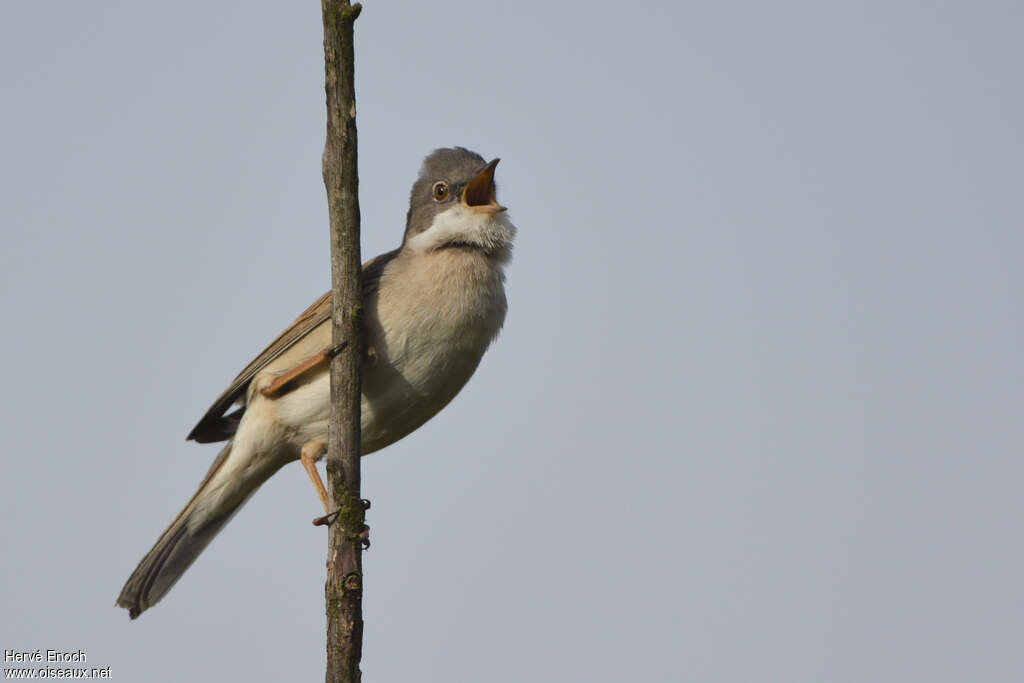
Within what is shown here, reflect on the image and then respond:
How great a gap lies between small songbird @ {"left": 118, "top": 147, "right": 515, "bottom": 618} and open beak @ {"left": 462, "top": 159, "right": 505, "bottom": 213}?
0.01 metres

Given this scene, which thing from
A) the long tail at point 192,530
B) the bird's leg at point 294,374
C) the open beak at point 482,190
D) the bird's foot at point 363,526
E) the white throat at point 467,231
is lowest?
the bird's foot at point 363,526

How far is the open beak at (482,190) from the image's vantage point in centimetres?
745

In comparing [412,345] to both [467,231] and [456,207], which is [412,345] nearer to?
[467,231]

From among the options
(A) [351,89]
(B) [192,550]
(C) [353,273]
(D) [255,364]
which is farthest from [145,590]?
(A) [351,89]

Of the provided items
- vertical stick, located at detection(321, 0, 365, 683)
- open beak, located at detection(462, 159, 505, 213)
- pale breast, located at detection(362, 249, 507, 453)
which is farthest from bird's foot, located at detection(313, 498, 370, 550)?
open beak, located at detection(462, 159, 505, 213)

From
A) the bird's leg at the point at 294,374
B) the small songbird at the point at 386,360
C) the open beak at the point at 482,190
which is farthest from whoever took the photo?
the open beak at the point at 482,190

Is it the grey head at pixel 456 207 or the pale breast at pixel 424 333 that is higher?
the grey head at pixel 456 207

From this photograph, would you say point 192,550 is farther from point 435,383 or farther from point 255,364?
point 435,383

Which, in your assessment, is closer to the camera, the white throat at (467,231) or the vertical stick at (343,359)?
the vertical stick at (343,359)

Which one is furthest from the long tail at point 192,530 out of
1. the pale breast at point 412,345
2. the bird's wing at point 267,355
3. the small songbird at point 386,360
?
the pale breast at point 412,345

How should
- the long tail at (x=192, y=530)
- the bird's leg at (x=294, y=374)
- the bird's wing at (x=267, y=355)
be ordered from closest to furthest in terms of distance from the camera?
the bird's leg at (x=294, y=374) → the bird's wing at (x=267, y=355) → the long tail at (x=192, y=530)

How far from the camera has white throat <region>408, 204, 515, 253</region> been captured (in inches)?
276

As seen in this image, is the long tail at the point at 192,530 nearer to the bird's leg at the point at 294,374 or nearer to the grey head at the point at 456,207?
the bird's leg at the point at 294,374

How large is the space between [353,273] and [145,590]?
11.2ft
